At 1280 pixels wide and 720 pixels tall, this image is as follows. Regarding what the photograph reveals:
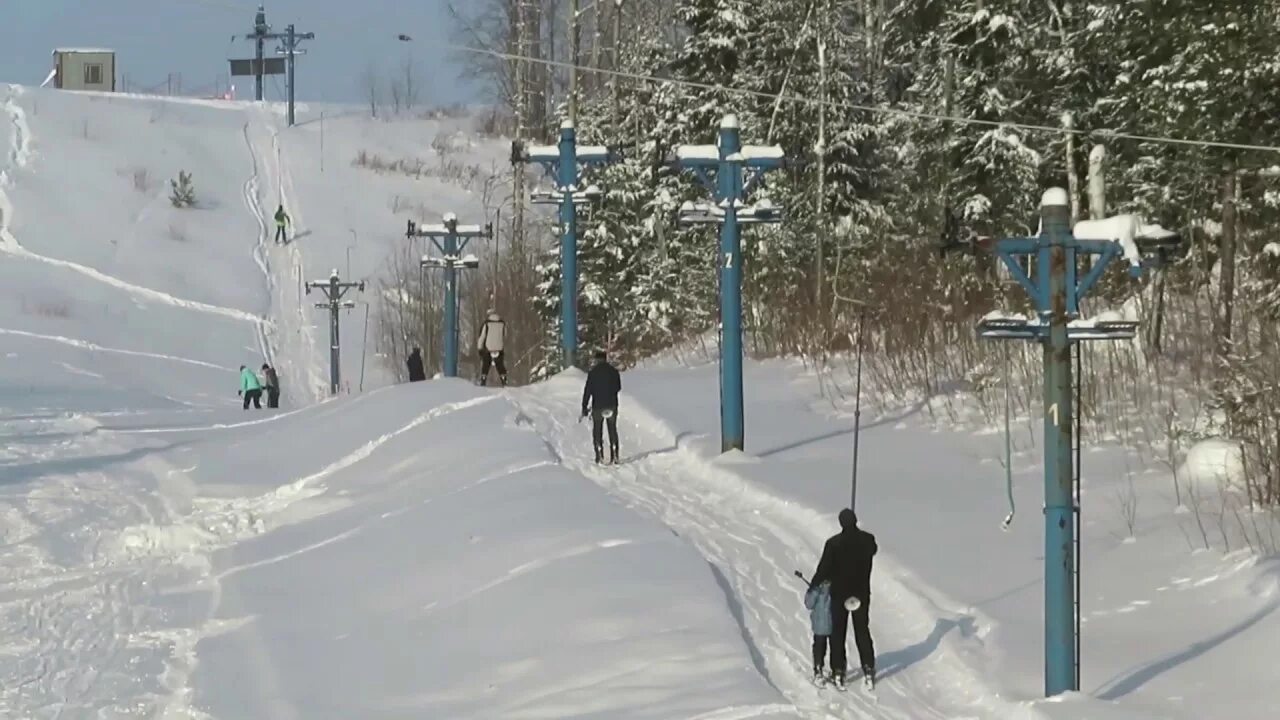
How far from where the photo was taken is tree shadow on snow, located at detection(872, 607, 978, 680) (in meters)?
12.3

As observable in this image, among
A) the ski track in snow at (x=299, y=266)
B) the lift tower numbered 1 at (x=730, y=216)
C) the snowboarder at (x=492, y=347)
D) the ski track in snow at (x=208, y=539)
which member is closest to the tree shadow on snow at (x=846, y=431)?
the lift tower numbered 1 at (x=730, y=216)

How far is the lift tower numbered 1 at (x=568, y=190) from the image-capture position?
3166cm

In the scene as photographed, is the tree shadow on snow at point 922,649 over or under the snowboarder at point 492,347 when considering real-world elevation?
under

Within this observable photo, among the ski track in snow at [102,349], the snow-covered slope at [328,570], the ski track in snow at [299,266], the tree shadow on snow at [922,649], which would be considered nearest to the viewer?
the tree shadow on snow at [922,649]

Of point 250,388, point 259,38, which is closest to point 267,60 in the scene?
point 259,38

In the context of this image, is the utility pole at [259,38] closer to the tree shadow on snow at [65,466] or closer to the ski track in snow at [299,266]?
the ski track in snow at [299,266]

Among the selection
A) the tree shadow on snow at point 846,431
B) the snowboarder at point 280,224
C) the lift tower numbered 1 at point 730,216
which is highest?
the snowboarder at point 280,224

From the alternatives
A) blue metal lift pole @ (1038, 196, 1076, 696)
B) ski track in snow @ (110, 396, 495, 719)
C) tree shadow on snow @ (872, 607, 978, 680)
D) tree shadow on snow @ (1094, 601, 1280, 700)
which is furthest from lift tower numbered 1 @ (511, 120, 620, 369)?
blue metal lift pole @ (1038, 196, 1076, 696)

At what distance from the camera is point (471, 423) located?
26.5 metres

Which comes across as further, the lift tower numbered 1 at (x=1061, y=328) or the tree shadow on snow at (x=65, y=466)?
the tree shadow on snow at (x=65, y=466)

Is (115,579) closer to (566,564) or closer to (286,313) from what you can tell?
(566,564)

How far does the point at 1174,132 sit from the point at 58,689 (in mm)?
14874

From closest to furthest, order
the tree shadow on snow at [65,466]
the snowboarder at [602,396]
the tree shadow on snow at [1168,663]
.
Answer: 1. the tree shadow on snow at [1168,663]
2. the snowboarder at [602,396]
3. the tree shadow on snow at [65,466]

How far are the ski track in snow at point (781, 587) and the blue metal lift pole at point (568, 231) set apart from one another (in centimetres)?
705
